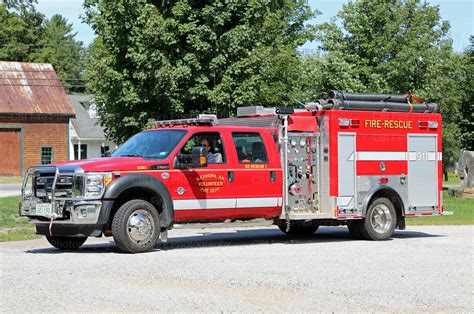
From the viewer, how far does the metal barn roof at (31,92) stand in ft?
183

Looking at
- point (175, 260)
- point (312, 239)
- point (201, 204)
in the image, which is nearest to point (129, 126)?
point (312, 239)

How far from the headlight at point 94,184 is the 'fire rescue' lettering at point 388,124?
5.61 metres

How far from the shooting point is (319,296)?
9.48 metres

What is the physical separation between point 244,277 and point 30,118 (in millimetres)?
47466

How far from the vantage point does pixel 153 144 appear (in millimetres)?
14664

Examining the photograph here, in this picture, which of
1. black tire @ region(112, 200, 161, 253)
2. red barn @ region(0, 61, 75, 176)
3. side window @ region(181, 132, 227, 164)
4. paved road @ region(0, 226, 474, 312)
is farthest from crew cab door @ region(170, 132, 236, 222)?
red barn @ region(0, 61, 75, 176)

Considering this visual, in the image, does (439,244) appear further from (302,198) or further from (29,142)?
(29,142)

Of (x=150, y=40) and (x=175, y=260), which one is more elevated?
(x=150, y=40)

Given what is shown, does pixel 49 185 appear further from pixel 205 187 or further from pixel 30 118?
pixel 30 118

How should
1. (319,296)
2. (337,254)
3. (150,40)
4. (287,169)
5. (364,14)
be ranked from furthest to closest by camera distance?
1. (364,14)
2. (150,40)
3. (287,169)
4. (337,254)
5. (319,296)

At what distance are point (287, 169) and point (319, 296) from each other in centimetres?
629

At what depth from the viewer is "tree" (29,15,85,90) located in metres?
83.9

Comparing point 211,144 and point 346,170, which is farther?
point 346,170

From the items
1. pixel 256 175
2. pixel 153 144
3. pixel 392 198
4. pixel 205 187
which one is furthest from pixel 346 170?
pixel 153 144
